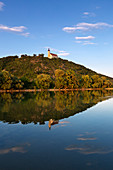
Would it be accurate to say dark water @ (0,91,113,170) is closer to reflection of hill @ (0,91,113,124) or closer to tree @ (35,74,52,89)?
reflection of hill @ (0,91,113,124)

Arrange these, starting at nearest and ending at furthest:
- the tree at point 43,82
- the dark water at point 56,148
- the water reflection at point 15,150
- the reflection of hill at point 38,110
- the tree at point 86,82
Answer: the dark water at point 56,148 < the water reflection at point 15,150 < the reflection of hill at point 38,110 < the tree at point 43,82 < the tree at point 86,82

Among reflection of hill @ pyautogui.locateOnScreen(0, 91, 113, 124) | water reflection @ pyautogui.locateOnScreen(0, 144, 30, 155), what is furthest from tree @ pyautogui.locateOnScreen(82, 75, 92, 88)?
water reflection @ pyautogui.locateOnScreen(0, 144, 30, 155)

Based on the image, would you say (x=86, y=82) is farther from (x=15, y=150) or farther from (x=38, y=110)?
(x=15, y=150)

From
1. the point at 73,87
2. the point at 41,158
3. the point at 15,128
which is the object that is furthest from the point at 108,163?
the point at 73,87

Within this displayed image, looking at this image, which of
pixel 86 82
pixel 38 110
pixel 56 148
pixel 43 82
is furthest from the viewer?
pixel 86 82

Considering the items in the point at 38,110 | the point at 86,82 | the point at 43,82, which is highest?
the point at 86,82

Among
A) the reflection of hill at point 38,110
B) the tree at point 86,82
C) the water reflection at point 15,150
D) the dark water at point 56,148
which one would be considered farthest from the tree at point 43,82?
the water reflection at point 15,150

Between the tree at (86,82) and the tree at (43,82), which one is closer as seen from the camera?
the tree at (43,82)

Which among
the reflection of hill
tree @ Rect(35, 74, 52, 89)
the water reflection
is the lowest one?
the water reflection

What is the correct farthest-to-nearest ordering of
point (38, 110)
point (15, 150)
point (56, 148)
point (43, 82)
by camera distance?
point (43, 82) < point (38, 110) < point (56, 148) < point (15, 150)

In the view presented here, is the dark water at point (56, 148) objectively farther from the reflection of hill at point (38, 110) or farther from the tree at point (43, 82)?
the tree at point (43, 82)

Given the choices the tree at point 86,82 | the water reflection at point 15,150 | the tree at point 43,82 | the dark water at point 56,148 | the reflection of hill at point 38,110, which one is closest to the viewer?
the dark water at point 56,148

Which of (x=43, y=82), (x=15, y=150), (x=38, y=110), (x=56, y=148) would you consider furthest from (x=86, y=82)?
(x=15, y=150)

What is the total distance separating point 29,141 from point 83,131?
462 centimetres
